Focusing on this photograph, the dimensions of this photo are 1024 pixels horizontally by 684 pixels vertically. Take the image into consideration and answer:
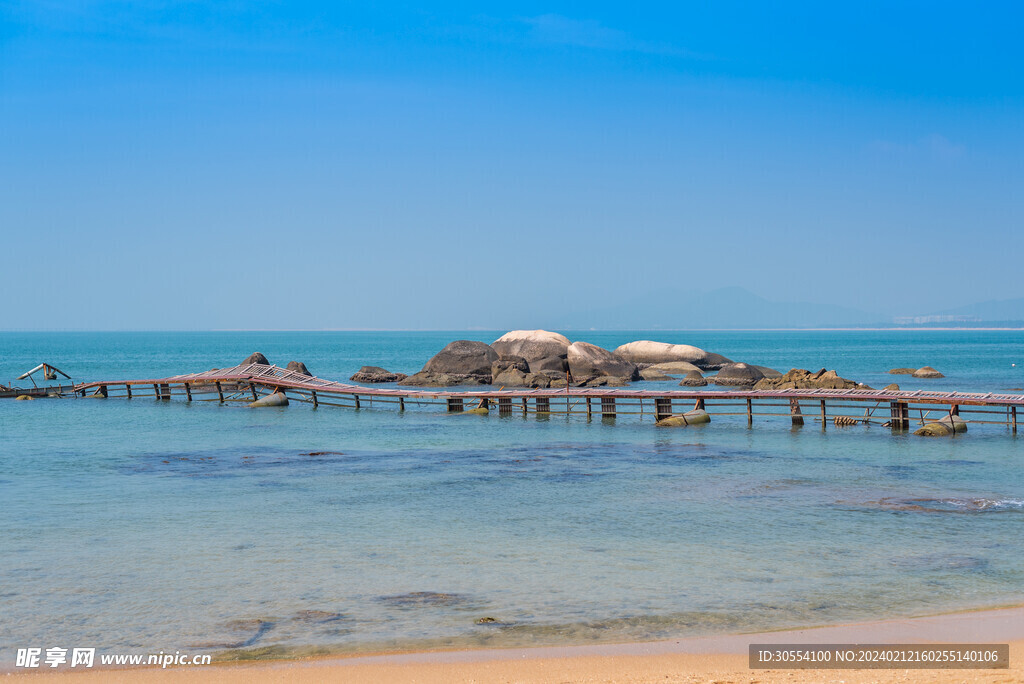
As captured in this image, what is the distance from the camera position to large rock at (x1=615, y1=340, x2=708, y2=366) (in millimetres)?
55938

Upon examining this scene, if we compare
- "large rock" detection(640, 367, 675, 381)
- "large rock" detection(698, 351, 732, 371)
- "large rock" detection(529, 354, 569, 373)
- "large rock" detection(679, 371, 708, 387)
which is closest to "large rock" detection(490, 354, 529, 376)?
"large rock" detection(529, 354, 569, 373)

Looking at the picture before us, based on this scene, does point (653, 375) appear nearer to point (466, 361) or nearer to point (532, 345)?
point (532, 345)

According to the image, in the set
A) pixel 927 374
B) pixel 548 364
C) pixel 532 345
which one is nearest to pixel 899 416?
pixel 548 364

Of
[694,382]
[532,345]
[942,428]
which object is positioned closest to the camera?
[942,428]

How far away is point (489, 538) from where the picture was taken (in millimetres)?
13234

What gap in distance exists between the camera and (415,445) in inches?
960

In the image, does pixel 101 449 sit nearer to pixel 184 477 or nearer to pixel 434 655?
pixel 184 477

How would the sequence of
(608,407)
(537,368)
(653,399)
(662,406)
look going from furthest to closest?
(537,368), (653,399), (608,407), (662,406)

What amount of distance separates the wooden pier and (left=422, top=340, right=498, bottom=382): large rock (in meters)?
7.65

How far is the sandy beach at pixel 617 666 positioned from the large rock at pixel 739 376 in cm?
3440

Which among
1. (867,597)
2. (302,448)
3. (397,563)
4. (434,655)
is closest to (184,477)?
(302,448)

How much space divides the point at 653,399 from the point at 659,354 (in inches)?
793

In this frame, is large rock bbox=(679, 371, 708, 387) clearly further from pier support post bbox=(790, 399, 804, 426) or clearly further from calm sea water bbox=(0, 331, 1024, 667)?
calm sea water bbox=(0, 331, 1024, 667)

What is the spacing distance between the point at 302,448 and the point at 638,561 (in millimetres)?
14334
